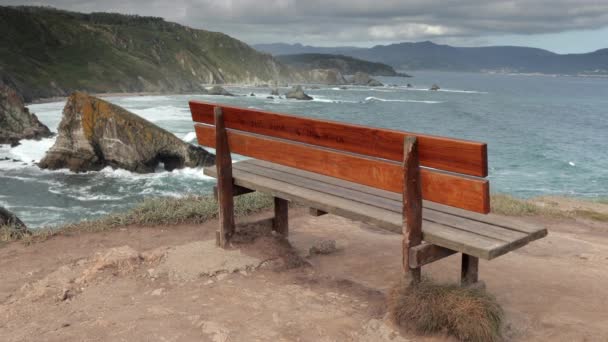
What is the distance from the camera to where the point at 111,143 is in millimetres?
22125

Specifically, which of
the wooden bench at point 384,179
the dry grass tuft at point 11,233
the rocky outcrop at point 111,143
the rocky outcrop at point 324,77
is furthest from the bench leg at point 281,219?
the rocky outcrop at point 324,77

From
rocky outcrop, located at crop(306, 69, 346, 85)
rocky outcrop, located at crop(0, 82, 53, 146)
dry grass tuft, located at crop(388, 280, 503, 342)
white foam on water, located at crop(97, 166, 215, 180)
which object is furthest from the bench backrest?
rocky outcrop, located at crop(306, 69, 346, 85)

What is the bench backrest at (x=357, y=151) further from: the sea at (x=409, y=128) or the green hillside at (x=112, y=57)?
the green hillside at (x=112, y=57)

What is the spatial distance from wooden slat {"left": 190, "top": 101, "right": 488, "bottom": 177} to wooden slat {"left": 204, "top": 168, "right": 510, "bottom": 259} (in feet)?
1.54

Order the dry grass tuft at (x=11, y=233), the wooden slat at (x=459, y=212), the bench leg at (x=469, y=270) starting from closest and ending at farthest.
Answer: the wooden slat at (x=459, y=212)
the bench leg at (x=469, y=270)
the dry grass tuft at (x=11, y=233)

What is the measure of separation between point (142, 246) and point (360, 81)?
14215cm

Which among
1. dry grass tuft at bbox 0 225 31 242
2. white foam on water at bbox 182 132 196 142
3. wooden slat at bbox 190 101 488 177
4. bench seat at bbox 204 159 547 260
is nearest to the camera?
wooden slat at bbox 190 101 488 177

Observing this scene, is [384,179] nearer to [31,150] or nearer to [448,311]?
[448,311]

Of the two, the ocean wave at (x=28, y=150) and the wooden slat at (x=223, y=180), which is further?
the ocean wave at (x=28, y=150)

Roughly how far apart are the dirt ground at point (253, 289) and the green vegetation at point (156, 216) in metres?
0.28

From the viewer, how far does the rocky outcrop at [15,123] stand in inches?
1143

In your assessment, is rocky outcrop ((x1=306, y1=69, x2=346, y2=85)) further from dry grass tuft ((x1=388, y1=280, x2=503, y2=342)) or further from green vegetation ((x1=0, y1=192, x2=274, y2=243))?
dry grass tuft ((x1=388, y1=280, x2=503, y2=342))

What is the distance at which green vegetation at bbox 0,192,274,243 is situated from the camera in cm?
671

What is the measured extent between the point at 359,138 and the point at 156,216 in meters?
4.08
